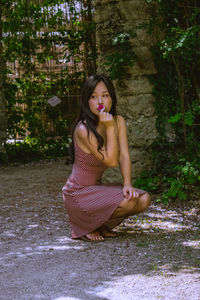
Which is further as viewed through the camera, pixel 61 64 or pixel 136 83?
pixel 61 64

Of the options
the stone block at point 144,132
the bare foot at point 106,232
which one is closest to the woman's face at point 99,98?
the bare foot at point 106,232

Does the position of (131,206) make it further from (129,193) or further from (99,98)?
(99,98)

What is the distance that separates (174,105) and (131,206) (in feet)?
7.54

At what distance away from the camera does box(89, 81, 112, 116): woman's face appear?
4.04 m

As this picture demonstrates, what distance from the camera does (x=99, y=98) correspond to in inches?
159

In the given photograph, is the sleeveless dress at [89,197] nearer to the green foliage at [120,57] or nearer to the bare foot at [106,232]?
the bare foot at [106,232]

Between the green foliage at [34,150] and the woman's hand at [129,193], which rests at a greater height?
the woman's hand at [129,193]

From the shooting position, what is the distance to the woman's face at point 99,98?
4043 millimetres

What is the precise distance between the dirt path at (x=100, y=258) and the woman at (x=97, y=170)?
0.72ft

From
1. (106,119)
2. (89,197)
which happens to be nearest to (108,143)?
(106,119)

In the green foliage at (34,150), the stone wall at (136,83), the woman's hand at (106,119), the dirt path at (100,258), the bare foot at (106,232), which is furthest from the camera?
the green foliage at (34,150)

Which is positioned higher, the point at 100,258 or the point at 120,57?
the point at 120,57

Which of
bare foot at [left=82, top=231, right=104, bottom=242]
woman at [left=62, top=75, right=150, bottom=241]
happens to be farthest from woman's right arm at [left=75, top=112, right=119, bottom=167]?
bare foot at [left=82, top=231, right=104, bottom=242]

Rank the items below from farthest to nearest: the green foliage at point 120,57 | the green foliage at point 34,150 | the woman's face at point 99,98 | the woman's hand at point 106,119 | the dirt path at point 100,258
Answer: the green foliage at point 34,150
the green foliage at point 120,57
the woman's face at point 99,98
the woman's hand at point 106,119
the dirt path at point 100,258
